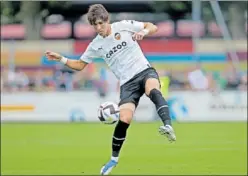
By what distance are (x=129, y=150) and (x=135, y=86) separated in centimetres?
910

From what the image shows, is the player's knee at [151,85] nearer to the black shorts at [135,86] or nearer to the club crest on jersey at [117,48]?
the black shorts at [135,86]

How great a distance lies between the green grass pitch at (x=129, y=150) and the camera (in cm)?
1591

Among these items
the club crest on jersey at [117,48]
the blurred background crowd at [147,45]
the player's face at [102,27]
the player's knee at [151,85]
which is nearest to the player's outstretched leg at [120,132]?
the player's knee at [151,85]

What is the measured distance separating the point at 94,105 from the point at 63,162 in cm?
991

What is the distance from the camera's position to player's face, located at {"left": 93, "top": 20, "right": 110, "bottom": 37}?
34.6ft

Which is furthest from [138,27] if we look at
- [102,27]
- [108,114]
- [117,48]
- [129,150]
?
[129,150]

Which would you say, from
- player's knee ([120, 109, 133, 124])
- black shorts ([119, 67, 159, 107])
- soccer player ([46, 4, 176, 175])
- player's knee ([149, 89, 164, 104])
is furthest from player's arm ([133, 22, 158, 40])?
player's knee ([120, 109, 133, 124])

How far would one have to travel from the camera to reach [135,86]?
11000 millimetres

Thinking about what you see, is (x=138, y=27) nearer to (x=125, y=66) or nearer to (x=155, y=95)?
(x=125, y=66)

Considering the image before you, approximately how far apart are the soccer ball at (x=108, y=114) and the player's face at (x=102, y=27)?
1.06 meters

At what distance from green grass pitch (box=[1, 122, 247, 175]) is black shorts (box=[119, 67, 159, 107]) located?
4.35 meters

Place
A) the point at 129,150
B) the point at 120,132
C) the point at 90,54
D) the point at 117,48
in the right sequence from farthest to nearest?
the point at 129,150 → the point at 90,54 → the point at 117,48 → the point at 120,132

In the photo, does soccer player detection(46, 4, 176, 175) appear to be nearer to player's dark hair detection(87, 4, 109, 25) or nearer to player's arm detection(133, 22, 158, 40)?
player's arm detection(133, 22, 158, 40)

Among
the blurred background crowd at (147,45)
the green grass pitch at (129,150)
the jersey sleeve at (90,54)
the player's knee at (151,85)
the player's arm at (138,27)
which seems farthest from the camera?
the blurred background crowd at (147,45)
